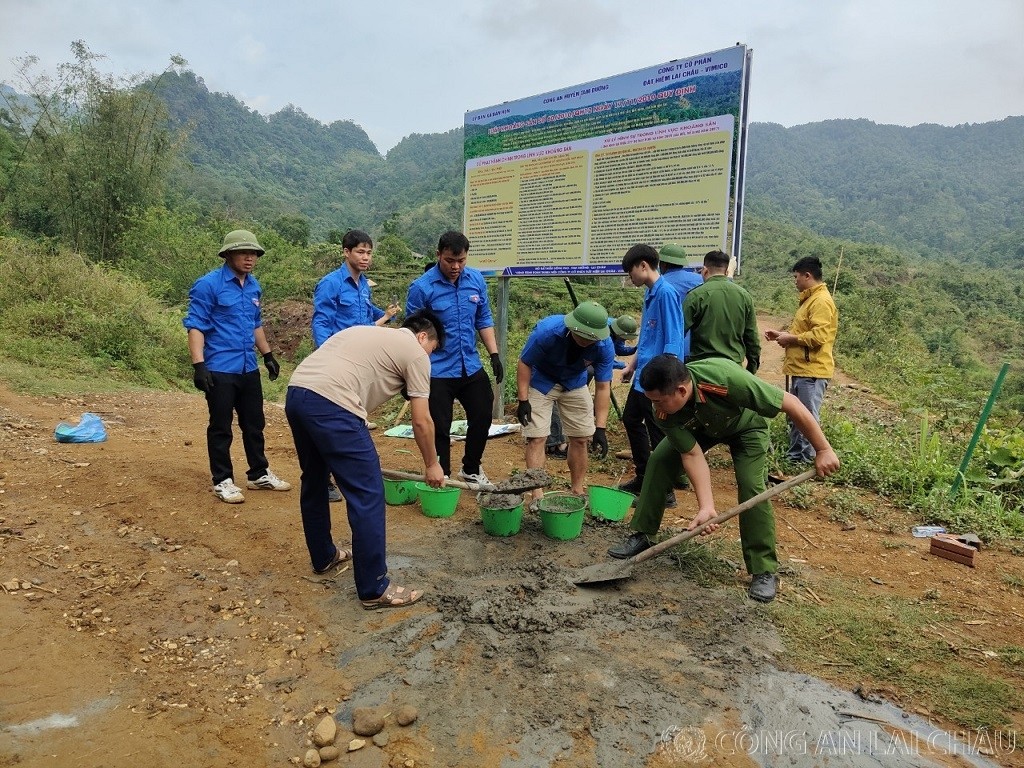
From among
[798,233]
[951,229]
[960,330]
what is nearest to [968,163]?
[951,229]

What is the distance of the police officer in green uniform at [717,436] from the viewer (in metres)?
2.72

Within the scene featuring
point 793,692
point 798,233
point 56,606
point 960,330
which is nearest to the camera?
point 793,692

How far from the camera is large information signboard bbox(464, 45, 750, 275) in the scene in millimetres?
4547

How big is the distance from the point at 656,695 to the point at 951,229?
203 ft

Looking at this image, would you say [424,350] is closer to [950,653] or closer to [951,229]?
[950,653]

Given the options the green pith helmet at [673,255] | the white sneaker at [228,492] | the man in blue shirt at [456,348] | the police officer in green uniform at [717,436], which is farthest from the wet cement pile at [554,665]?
the green pith helmet at [673,255]

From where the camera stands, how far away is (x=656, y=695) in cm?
225

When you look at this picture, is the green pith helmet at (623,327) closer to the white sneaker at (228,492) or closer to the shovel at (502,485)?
the shovel at (502,485)

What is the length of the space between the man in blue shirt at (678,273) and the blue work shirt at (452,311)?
4.53ft

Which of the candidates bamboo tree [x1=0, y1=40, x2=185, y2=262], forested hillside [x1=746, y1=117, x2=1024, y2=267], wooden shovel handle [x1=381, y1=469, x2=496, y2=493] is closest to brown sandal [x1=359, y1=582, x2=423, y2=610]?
wooden shovel handle [x1=381, y1=469, x2=496, y2=493]

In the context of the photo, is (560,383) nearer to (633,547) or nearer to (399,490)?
(633,547)

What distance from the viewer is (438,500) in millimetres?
4066

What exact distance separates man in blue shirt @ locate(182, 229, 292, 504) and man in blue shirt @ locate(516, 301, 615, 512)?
1.79 meters

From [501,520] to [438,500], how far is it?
0.53 m
